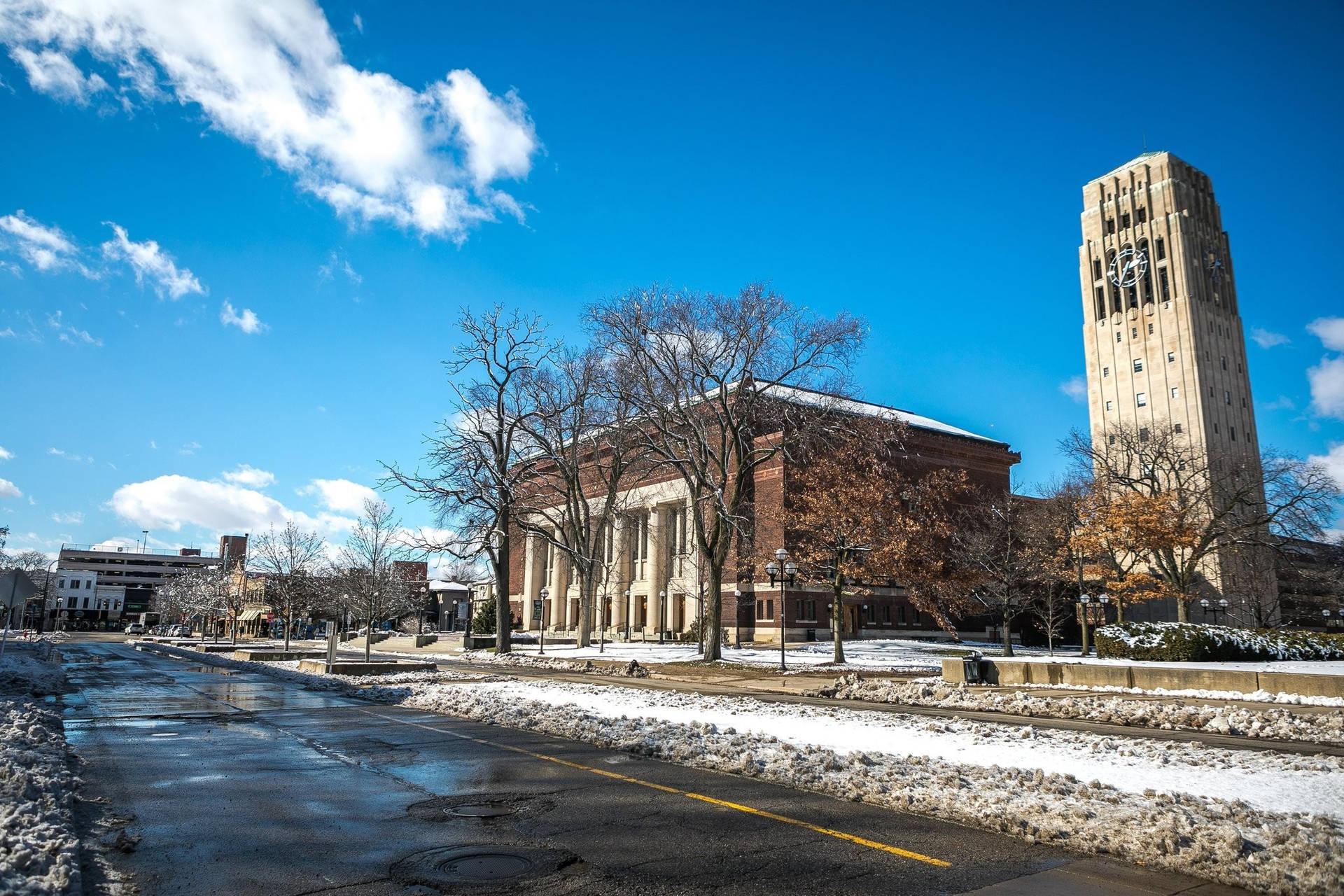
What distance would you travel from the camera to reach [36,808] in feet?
22.9

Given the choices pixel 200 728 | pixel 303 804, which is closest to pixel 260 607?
pixel 200 728

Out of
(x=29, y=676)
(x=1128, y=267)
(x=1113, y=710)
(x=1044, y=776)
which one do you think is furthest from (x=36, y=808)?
(x=1128, y=267)

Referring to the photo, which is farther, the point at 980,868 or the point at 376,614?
the point at 376,614

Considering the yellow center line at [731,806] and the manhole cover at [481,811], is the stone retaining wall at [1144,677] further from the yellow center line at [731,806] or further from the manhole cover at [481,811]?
the manhole cover at [481,811]

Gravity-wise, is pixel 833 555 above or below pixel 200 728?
above

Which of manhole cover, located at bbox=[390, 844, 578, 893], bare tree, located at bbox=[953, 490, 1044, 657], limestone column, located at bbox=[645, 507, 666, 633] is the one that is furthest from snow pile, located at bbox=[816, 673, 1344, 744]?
limestone column, located at bbox=[645, 507, 666, 633]

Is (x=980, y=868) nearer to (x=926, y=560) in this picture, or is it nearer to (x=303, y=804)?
(x=303, y=804)

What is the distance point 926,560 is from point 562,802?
121 feet

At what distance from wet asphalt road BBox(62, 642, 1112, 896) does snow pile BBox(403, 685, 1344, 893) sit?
383 mm

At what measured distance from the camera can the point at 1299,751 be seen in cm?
1177

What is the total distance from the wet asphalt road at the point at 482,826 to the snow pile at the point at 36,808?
0.48 meters

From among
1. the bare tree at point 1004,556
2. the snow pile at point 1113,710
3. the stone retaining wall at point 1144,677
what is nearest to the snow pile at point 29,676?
the snow pile at point 1113,710

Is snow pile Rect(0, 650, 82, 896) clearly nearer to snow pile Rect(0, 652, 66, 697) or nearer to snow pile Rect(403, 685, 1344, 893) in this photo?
snow pile Rect(403, 685, 1344, 893)

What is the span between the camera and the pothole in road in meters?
7.99
